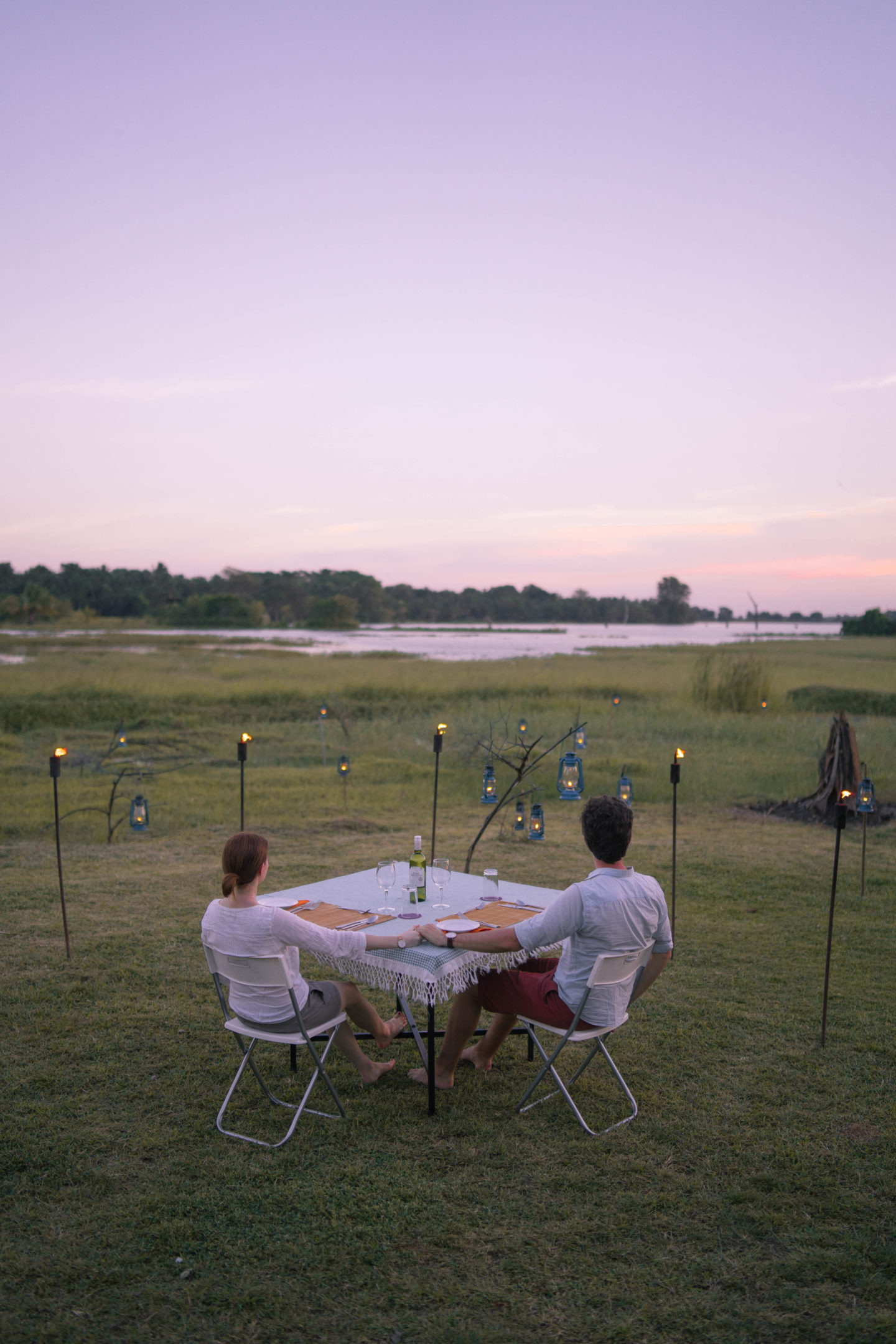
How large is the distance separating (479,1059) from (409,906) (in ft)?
2.51

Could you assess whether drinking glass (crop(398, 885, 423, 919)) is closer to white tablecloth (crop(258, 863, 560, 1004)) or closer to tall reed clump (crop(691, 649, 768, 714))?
white tablecloth (crop(258, 863, 560, 1004))

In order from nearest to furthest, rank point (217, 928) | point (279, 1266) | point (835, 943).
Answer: point (279, 1266) < point (217, 928) < point (835, 943)

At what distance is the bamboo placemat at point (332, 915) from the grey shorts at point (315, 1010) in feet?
0.80

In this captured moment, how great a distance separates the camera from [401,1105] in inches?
147

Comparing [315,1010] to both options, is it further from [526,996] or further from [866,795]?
[866,795]

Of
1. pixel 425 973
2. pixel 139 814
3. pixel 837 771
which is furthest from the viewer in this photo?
pixel 837 771

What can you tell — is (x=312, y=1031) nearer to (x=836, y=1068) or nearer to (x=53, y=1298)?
(x=53, y=1298)

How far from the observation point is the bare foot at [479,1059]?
4074mm

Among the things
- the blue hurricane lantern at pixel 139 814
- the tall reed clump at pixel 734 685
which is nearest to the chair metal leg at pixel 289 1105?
the blue hurricane lantern at pixel 139 814

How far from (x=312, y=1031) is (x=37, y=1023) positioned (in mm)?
1869

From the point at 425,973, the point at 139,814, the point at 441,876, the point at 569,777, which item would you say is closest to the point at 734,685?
the point at 569,777

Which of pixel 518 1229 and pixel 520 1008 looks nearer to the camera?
pixel 518 1229

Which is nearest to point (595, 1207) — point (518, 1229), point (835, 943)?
point (518, 1229)

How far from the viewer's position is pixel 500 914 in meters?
3.93
